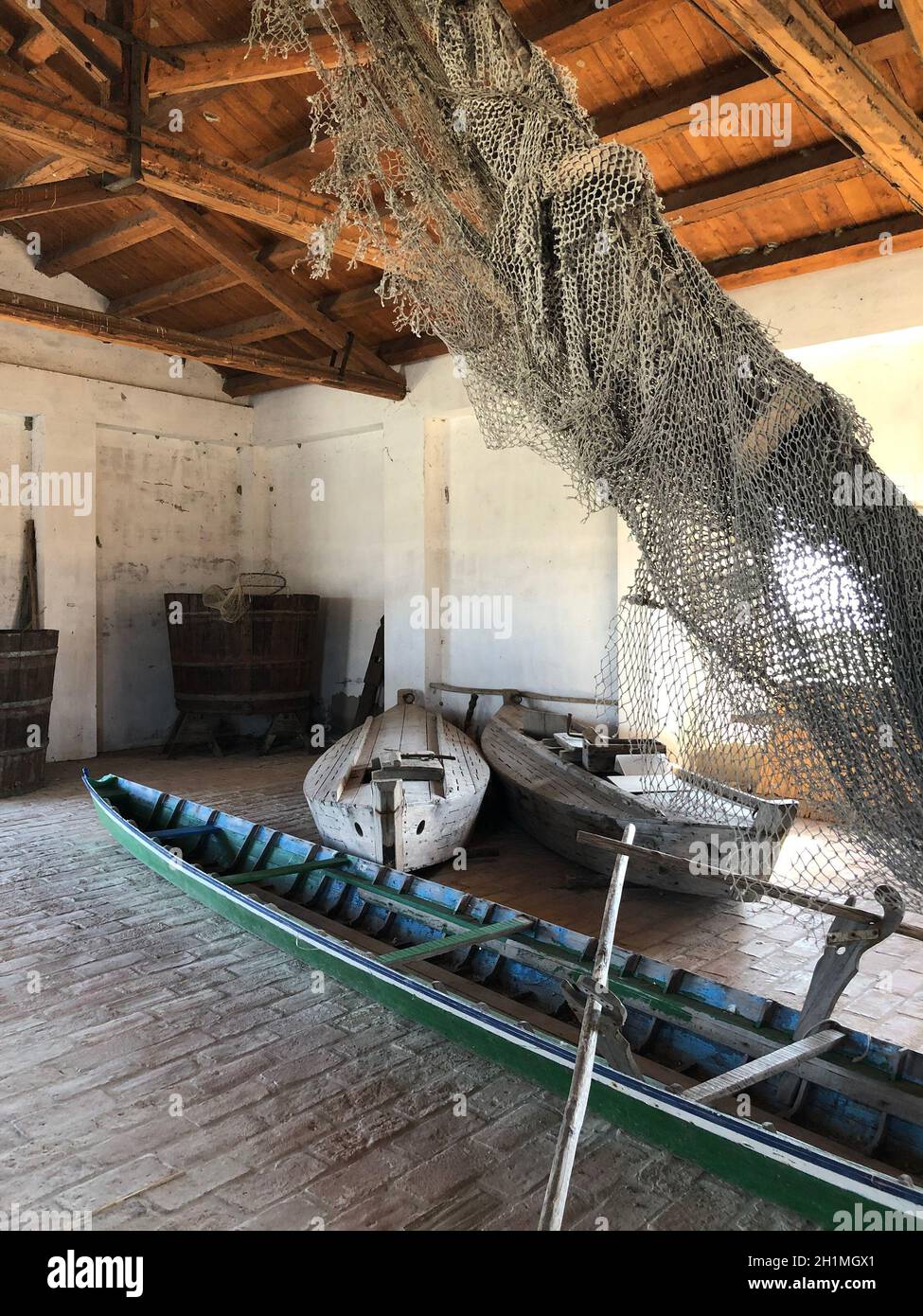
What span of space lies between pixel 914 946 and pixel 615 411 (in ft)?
11.4

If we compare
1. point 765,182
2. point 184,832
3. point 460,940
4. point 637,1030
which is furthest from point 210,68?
point 637,1030

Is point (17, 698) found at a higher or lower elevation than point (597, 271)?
lower

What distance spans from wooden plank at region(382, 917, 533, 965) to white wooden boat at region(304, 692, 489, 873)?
1.33 meters

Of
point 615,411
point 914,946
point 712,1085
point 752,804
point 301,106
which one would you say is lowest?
point 914,946

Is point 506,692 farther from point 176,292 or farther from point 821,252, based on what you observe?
point 176,292

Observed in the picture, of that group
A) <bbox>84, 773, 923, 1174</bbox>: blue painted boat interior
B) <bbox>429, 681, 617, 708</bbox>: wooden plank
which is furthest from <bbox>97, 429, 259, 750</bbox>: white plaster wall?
<bbox>84, 773, 923, 1174</bbox>: blue painted boat interior

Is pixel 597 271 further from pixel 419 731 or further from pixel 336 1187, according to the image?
pixel 419 731

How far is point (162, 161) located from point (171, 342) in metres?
2.71

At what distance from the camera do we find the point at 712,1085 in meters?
2.39

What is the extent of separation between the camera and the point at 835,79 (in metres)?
3.37

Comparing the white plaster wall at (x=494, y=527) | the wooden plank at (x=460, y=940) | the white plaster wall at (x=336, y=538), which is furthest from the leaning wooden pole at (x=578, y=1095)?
the white plaster wall at (x=336, y=538)

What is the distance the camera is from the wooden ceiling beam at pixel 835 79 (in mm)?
3033

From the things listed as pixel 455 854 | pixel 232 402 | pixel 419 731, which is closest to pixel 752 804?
pixel 455 854

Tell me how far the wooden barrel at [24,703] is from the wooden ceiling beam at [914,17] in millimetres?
7197
